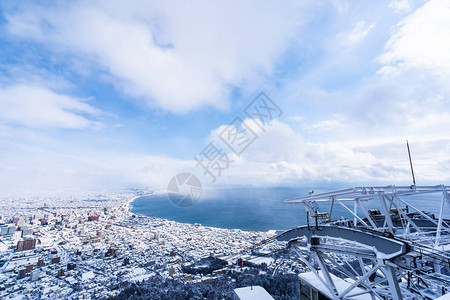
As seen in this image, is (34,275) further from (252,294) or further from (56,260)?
(252,294)

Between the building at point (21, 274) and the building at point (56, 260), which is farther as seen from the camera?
the building at point (56, 260)

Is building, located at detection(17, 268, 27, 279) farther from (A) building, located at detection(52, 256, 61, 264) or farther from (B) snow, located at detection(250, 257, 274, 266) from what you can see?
(B) snow, located at detection(250, 257, 274, 266)

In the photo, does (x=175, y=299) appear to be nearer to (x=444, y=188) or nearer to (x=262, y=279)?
(x=262, y=279)

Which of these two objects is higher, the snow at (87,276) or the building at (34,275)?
the building at (34,275)

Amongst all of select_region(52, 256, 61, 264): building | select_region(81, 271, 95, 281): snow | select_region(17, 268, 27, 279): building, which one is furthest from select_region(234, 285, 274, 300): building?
select_region(52, 256, 61, 264): building

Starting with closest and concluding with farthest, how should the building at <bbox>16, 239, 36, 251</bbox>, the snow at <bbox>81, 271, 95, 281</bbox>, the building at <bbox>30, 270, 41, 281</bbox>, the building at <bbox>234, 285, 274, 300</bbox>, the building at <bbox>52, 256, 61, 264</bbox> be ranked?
1. the building at <bbox>234, 285, 274, 300</bbox>
2. the building at <bbox>30, 270, 41, 281</bbox>
3. the snow at <bbox>81, 271, 95, 281</bbox>
4. the building at <bbox>52, 256, 61, 264</bbox>
5. the building at <bbox>16, 239, 36, 251</bbox>

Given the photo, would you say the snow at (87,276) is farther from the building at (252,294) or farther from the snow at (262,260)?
the snow at (262,260)

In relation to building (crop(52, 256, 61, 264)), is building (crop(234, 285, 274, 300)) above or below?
above

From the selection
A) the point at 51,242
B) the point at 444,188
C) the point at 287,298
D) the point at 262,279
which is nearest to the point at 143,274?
the point at 262,279

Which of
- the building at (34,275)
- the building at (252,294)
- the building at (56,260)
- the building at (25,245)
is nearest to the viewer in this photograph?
the building at (252,294)

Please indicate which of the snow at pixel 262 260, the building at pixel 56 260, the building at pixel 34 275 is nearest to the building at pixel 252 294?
the snow at pixel 262 260

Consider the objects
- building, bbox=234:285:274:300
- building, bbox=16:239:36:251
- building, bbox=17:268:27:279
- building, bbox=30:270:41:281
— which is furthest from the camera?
building, bbox=16:239:36:251
